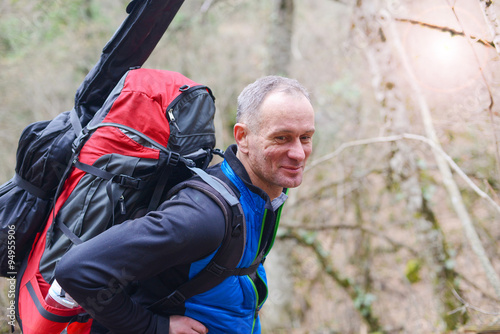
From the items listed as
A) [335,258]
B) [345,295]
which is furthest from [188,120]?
[335,258]

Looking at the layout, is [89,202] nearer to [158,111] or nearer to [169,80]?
[158,111]

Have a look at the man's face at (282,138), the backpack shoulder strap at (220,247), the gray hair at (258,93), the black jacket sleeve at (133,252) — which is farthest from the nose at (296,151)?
the black jacket sleeve at (133,252)

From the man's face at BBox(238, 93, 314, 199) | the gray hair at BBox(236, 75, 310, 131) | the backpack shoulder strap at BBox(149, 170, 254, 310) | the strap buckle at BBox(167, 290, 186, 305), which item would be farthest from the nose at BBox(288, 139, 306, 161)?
the strap buckle at BBox(167, 290, 186, 305)

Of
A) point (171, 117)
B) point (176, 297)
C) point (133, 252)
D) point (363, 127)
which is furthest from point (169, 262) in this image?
point (363, 127)

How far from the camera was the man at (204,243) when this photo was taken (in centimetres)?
143

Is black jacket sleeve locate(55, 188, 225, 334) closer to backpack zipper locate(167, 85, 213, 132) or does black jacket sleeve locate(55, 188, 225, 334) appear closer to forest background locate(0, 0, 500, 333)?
backpack zipper locate(167, 85, 213, 132)

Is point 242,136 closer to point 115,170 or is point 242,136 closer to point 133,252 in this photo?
point 115,170

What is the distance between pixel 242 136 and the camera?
6.03ft

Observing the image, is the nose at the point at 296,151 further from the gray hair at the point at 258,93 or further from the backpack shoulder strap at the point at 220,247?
the backpack shoulder strap at the point at 220,247

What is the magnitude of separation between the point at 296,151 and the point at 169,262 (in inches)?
26.8

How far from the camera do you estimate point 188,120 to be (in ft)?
5.78

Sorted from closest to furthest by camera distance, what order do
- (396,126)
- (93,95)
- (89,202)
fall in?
(89,202) < (93,95) < (396,126)

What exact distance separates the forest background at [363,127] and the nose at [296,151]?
1048 millimetres

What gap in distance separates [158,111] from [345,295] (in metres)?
5.29
